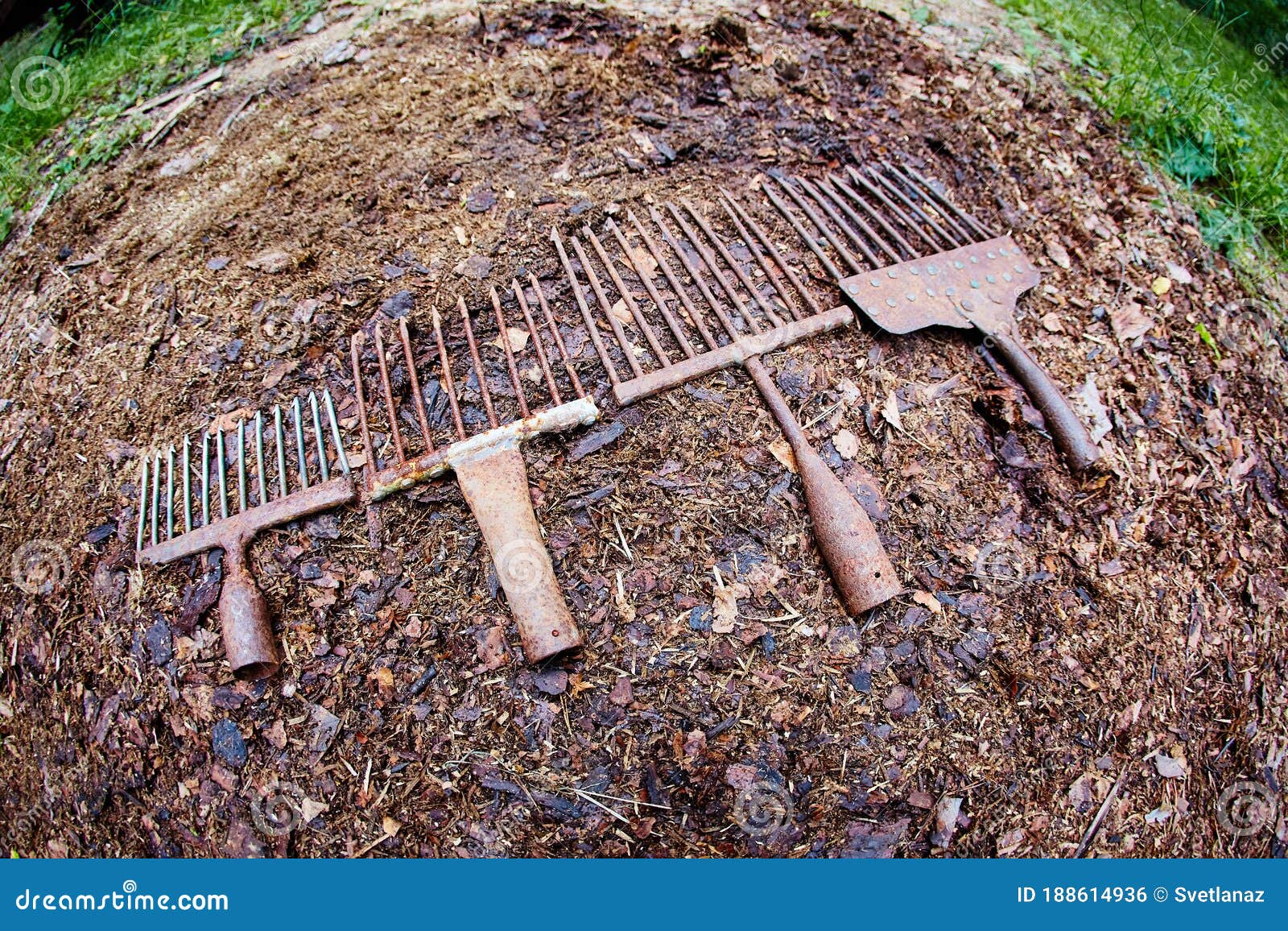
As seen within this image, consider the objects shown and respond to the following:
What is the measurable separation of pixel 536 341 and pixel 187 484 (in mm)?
1294

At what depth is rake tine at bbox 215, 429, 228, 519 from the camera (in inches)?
104

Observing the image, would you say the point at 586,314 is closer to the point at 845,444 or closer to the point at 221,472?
the point at 845,444

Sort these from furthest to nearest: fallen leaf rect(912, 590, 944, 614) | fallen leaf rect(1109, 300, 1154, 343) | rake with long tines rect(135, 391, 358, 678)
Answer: fallen leaf rect(1109, 300, 1154, 343) < fallen leaf rect(912, 590, 944, 614) < rake with long tines rect(135, 391, 358, 678)

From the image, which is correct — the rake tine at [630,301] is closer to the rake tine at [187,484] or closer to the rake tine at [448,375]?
the rake tine at [448,375]

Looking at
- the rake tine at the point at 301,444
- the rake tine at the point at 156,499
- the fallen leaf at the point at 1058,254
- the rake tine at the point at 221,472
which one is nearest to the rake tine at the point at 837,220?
the fallen leaf at the point at 1058,254

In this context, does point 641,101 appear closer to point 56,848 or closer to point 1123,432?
point 1123,432

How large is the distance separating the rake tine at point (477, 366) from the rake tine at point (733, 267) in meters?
0.95

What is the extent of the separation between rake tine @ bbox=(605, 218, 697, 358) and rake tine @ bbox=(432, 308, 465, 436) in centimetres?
77

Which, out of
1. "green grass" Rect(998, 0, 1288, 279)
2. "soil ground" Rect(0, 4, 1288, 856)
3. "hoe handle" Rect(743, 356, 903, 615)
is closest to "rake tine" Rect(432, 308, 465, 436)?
"soil ground" Rect(0, 4, 1288, 856)

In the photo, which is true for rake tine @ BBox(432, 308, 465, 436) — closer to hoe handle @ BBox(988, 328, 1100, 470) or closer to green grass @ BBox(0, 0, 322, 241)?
hoe handle @ BBox(988, 328, 1100, 470)

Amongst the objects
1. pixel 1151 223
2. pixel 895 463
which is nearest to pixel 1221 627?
pixel 895 463

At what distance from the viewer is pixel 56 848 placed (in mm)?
2520

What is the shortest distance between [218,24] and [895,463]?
465 cm

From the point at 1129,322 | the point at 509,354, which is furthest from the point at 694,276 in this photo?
the point at 1129,322
